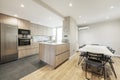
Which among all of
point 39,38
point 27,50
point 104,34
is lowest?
point 27,50

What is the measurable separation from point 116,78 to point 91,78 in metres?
0.80

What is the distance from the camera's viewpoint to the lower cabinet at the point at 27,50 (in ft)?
13.3

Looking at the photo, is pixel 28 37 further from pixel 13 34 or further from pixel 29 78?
pixel 29 78

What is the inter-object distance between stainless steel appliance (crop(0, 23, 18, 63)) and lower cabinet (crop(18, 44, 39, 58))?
26 centimetres

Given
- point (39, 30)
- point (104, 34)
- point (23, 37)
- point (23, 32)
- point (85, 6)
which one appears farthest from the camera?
point (39, 30)

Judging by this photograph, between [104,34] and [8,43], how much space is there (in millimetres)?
6465

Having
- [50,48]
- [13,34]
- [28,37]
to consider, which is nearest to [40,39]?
[28,37]

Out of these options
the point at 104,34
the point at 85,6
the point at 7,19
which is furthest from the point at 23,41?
the point at 104,34

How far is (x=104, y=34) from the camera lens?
5469 mm

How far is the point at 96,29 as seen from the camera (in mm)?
5828

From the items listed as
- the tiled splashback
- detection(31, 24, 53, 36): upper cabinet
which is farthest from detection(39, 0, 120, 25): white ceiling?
the tiled splashback

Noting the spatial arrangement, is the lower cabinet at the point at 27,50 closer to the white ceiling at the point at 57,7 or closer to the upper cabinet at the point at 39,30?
the upper cabinet at the point at 39,30

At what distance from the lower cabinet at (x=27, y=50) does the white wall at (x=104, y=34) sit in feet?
13.8

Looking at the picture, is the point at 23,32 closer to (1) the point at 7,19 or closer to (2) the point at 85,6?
(1) the point at 7,19
